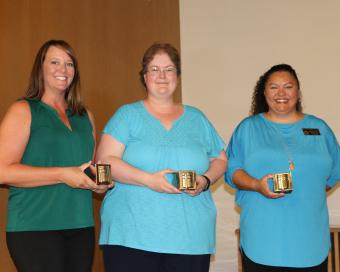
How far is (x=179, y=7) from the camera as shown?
4.02 metres

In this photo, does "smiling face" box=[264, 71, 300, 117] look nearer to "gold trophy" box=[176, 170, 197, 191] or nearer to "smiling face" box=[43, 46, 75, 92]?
"gold trophy" box=[176, 170, 197, 191]

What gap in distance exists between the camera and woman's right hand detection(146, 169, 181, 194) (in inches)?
72.7

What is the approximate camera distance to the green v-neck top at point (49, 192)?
183cm

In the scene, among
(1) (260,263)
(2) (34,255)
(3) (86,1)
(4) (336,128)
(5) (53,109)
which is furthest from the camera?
(4) (336,128)

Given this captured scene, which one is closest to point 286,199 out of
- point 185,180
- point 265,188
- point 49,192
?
point 265,188

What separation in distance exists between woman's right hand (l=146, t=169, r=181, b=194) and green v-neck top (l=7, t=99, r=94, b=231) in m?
0.31

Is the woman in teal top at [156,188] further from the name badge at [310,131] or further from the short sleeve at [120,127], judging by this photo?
the name badge at [310,131]

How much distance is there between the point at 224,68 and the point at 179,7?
2.10 ft

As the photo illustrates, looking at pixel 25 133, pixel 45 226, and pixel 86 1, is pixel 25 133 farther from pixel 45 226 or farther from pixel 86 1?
pixel 86 1

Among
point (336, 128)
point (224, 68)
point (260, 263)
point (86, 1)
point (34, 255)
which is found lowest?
point (260, 263)

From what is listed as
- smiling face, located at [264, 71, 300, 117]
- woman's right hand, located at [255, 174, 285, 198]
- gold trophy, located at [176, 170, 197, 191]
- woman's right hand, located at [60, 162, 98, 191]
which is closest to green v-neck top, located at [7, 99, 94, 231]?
woman's right hand, located at [60, 162, 98, 191]

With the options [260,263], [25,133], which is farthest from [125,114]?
[260,263]

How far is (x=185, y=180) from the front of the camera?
1.84 meters

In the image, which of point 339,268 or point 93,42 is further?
point 339,268
